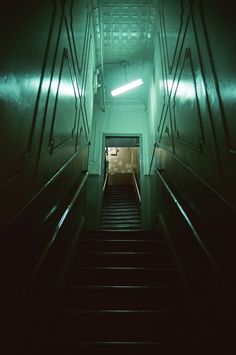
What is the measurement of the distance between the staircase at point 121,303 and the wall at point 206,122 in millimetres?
403

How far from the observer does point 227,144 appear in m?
1.70

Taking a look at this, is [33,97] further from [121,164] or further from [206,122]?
[121,164]

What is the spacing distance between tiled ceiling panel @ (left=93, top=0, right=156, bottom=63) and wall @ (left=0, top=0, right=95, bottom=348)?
2326 millimetres

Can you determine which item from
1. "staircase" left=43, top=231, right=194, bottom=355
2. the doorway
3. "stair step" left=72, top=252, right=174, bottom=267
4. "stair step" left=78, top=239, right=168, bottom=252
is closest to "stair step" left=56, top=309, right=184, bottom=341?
"staircase" left=43, top=231, right=194, bottom=355

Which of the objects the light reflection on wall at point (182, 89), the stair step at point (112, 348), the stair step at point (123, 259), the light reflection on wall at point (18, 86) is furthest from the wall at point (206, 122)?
the light reflection on wall at point (18, 86)

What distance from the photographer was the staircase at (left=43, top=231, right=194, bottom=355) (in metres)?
1.77

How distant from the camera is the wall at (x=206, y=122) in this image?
1644 mm

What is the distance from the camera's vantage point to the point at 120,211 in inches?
286

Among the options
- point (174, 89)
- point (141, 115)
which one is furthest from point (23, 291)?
point (141, 115)

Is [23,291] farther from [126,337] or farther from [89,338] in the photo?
[126,337]

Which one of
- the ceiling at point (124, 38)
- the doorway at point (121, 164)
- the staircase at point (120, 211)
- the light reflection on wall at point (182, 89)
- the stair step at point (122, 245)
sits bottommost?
the staircase at point (120, 211)

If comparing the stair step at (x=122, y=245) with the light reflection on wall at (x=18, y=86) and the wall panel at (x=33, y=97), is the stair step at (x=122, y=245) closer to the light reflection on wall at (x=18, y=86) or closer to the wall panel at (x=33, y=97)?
the wall panel at (x=33, y=97)

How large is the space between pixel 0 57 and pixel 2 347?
62.0 inches

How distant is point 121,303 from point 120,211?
500cm
